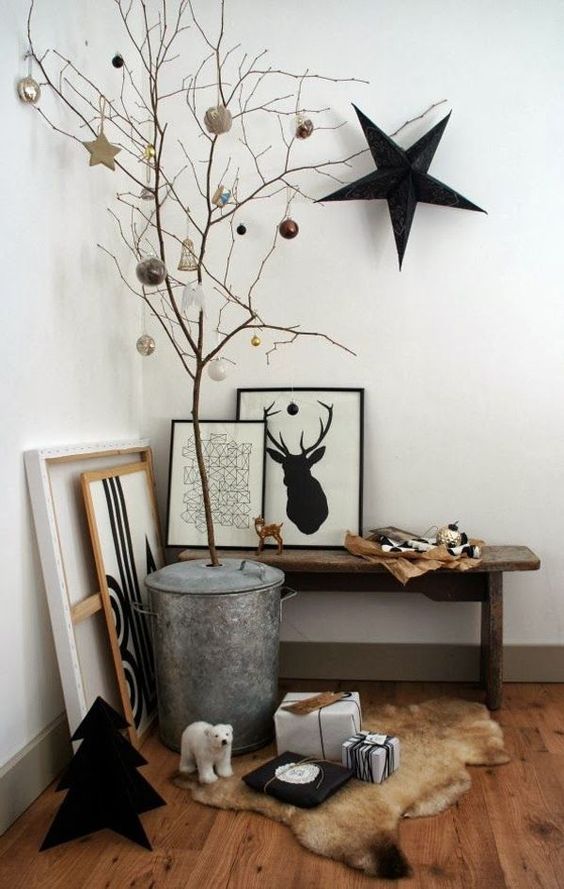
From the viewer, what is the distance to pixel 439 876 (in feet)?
5.63

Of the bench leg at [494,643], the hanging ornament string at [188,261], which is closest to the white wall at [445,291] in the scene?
the bench leg at [494,643]

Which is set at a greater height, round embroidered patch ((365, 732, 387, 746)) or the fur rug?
round embroidered patch ((365, 732, 387, 746))

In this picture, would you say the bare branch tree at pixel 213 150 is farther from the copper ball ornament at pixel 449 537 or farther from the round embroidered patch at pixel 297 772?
the round embroidered patch at pixel 297 772

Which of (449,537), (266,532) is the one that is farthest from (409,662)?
(266,532)

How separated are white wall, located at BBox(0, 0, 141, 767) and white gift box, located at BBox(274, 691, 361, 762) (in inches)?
25.6

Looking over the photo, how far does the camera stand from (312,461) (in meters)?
2.95

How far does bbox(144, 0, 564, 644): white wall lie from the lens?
113 inches

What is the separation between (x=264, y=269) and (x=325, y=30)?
896 millimetres

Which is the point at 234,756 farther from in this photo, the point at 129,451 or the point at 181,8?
the point at 181,8

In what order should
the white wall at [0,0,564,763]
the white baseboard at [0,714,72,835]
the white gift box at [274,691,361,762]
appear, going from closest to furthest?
the white baseboard at [0,714,72,835] < the white gift box at [274,691,361,762] < the white wall at [0,0,564,763]

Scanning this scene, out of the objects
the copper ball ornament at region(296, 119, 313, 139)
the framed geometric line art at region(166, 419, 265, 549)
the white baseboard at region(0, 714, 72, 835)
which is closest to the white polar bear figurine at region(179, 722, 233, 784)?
the white baseboard at region(0, 714, 72, 835)

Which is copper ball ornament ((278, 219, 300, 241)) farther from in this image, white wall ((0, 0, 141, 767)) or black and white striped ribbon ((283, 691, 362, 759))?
black and white striped ribbon ((283, 691, 362, 759))

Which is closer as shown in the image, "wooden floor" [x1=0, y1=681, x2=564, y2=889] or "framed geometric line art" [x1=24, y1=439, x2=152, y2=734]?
"wooden floor" [x1=0, y1=681, x2=564, y2=889]

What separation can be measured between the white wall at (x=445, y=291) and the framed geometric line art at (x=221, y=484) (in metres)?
0.25
